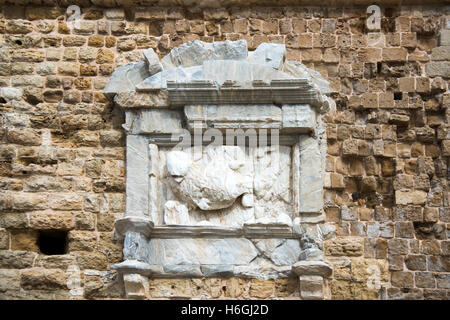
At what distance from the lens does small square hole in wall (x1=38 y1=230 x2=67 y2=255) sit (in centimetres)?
695

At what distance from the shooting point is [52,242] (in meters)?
7.02

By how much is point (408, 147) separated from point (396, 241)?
740mm

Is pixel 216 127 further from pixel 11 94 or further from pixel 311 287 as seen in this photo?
pixel 11 94

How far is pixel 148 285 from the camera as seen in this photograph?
6719 millimetres

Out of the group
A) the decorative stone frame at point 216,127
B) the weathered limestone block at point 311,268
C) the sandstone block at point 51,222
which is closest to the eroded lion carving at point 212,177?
the decorative stone frame at point 216,127

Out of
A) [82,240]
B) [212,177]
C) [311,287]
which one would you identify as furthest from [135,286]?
[311,287]

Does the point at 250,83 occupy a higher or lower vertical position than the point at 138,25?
lower

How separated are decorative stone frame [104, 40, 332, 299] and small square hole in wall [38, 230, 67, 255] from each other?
481mm

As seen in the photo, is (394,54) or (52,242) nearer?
(52,242)

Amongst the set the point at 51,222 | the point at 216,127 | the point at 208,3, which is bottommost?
the point at 51,222

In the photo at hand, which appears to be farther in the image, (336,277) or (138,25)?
(138,25)

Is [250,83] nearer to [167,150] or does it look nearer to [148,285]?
[167,150]

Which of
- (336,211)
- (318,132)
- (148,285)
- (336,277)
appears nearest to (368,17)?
(318,132)

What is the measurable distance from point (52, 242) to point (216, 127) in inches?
61.4
